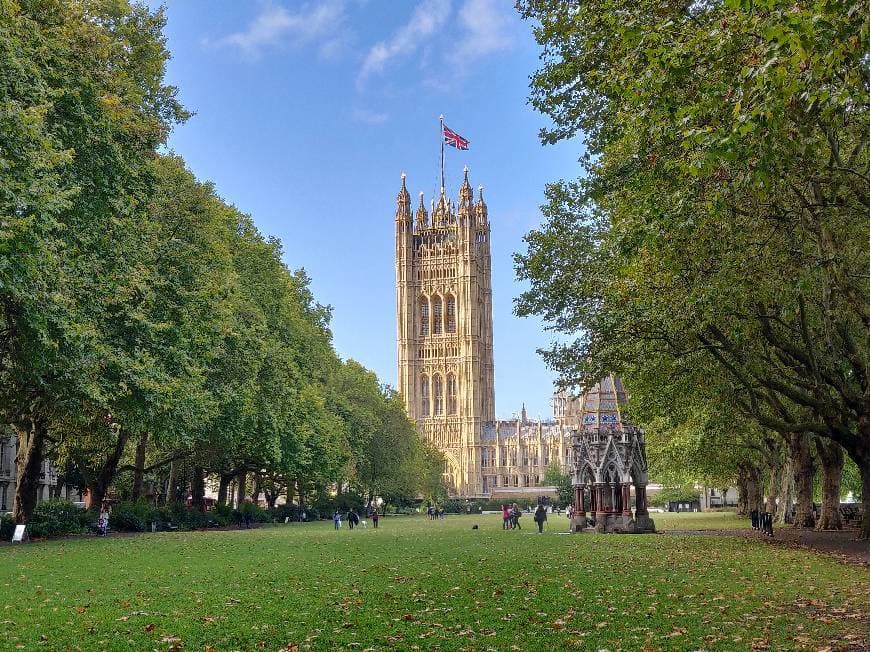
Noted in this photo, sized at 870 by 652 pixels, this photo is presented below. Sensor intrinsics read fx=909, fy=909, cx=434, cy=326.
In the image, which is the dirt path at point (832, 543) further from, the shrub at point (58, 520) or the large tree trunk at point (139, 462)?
the large tree trunk at point (139, 462)

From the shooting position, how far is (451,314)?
166625mm

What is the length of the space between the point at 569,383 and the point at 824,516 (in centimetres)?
1805

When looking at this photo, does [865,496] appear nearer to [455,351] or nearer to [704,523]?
A: [704,523]

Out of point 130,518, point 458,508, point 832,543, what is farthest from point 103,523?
point 458,508

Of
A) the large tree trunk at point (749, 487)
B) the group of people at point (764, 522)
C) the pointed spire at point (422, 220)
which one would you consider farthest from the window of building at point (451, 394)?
the group of people at point (764, 522)

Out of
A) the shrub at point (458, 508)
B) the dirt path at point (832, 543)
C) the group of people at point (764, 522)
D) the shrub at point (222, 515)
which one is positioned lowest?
the dirt path at point (832, 543)

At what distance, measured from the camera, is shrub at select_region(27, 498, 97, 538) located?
33156 millimetres

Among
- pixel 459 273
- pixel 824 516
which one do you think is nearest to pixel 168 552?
pixel 824 516

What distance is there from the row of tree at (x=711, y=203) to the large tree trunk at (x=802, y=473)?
361 centimetres

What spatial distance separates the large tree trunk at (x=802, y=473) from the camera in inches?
1489

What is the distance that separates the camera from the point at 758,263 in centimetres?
2072

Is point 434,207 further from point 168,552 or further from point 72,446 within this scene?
point 168,552

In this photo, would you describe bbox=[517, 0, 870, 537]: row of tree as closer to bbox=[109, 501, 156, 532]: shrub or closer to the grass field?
the grass field

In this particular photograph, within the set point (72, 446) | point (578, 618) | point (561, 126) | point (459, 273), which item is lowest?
point (578, 618)
